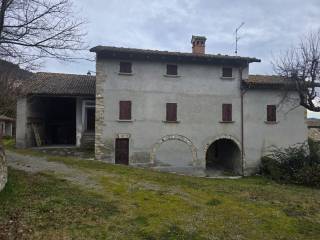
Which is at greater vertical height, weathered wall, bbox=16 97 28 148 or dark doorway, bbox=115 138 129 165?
weathered wall, bbox=16 97 28 148

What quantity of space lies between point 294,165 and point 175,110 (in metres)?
8.49

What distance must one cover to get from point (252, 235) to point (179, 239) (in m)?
2.03

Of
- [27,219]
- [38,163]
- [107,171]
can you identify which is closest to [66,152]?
[38,163]

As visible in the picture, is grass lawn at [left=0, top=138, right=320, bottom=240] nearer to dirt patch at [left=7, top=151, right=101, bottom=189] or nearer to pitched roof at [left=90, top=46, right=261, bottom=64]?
dirt patch at [left=7, top=151, right=101, bottom=189]

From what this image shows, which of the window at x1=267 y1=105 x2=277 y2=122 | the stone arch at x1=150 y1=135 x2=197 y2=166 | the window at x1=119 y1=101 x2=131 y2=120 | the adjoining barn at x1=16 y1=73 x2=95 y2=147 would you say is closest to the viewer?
the window at x1=119 y1=101 x2=131 y2=120

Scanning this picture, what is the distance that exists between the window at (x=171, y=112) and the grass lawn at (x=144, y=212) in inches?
382

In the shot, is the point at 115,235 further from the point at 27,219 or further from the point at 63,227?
the point at 27,219

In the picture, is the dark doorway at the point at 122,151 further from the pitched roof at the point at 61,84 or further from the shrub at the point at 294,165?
the shrub at the point at 294,165

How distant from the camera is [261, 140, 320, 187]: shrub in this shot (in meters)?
21.5

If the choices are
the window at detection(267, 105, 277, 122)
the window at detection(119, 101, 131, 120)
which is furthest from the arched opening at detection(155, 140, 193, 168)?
the window at detection(267, 105, 277, 122)

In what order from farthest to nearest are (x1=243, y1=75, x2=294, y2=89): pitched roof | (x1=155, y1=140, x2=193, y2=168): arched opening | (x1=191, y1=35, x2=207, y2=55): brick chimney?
(x1=191, y1=35, x2=207, y2=55): brick chimney
(x1=243, y1=75, x2=294, y2=89): pitched roof
(x1=155, y1=140, x2=193, y2=168): arched opening

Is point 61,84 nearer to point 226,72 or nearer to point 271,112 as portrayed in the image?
point 226,72

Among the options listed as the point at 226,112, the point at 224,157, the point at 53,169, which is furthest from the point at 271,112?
the point at 53,169

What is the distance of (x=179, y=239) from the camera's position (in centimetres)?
849
